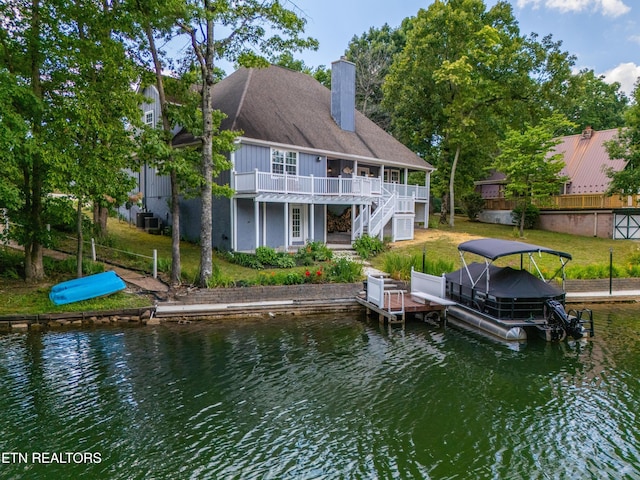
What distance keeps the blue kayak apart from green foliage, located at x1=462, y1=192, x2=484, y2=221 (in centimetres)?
2845

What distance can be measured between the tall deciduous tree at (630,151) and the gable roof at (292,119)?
34.3 feet

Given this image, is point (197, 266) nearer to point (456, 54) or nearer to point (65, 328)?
point (65, 328)

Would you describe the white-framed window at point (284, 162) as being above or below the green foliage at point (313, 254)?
above

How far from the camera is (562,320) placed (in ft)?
36.6

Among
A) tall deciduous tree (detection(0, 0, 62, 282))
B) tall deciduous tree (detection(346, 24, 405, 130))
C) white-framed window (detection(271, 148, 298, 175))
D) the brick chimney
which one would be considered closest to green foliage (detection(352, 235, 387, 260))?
white-framed window (detection(271, 148, 298, 175))

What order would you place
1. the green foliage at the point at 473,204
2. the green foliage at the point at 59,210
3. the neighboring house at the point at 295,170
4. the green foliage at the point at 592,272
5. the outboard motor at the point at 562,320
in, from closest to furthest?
the outboard motor at the point at 562,320 < the green foliage at the point at 59,210 < the green foliage at the point at 592,272 < the neighboring house at the point at 295,170 < the green foliage at the point at 473,204

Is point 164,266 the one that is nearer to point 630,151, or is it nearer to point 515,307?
point 515,307

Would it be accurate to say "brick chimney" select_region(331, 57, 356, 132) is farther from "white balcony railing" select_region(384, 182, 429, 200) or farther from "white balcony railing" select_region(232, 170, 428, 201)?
"white balcony railing" select_region(232, 170, 428, 201)

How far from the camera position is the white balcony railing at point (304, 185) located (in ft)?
59.8

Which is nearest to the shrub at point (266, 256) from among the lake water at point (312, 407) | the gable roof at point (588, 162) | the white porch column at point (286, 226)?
the white porch column at point (286, 226)

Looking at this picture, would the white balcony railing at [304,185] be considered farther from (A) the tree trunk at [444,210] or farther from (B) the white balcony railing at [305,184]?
(A) the tree trunk at [444,210]

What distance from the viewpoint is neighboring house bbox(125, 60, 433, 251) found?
19.3 meters

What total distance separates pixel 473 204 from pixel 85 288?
29973 millimetres

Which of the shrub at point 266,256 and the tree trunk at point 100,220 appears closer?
the shrub at point 266,256
